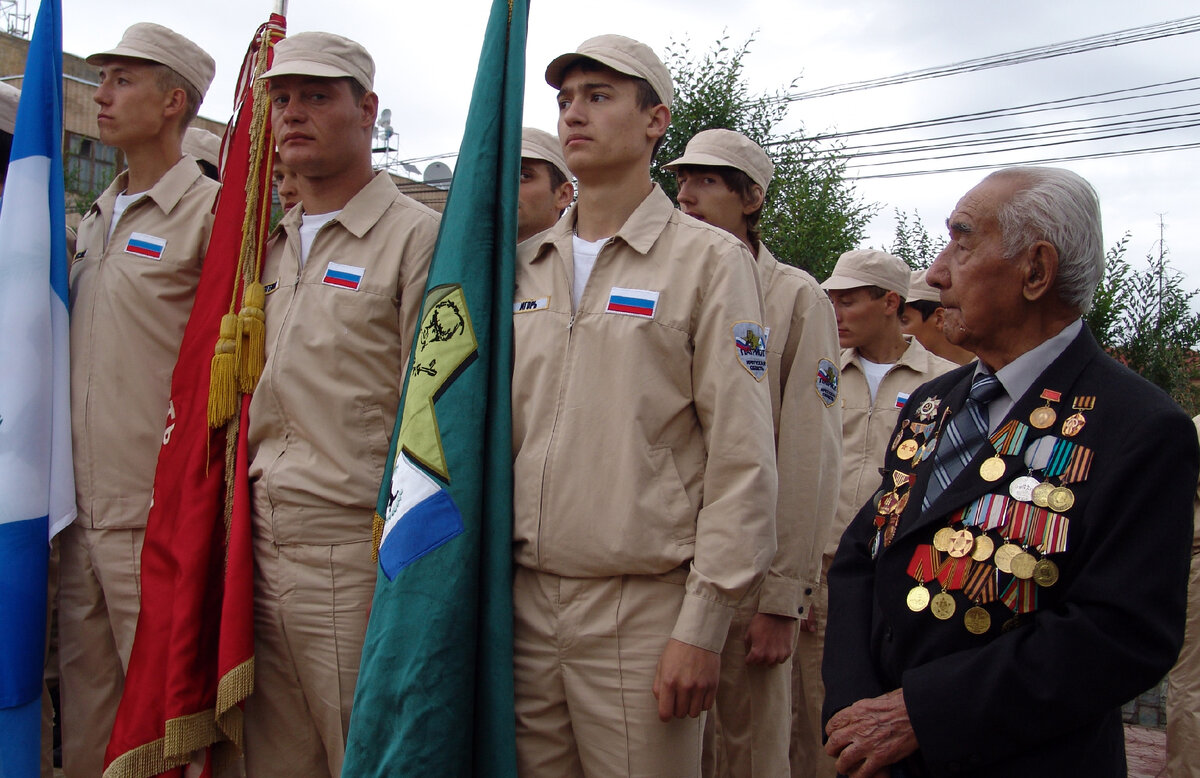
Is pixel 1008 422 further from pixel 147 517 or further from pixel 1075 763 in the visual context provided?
pixel 147 517

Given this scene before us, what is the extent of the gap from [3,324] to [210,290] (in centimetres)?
71

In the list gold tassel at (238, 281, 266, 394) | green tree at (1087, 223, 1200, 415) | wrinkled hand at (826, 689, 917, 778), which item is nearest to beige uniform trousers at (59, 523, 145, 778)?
gold tassel at (238, 281, 266, 394)

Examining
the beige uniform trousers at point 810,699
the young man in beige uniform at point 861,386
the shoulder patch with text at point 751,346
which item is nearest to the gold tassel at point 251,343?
the shoulder patch with text at point 751,346

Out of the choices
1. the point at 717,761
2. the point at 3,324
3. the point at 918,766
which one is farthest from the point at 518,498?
the point at 3,324

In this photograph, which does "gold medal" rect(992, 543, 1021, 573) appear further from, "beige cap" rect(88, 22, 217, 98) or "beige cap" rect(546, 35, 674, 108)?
"beige cap" rect(88, 22, 217, 98)

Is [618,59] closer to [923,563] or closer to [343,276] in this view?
[343,276]

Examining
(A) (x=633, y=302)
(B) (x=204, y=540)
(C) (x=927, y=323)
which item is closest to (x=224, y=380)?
(B) (x=204, y=540)

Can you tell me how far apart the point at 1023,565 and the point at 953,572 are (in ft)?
0.42

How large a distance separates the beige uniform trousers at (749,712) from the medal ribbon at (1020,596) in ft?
4.02

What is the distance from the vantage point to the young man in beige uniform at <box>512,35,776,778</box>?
88.0 inches

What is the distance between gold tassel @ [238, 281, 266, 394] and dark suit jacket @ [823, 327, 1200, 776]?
6.06ft

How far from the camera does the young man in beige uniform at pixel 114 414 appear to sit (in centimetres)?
323

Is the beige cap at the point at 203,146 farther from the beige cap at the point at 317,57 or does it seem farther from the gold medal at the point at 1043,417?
the gold medal at the point at 1043,417

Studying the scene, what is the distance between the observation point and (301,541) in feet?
9.05
